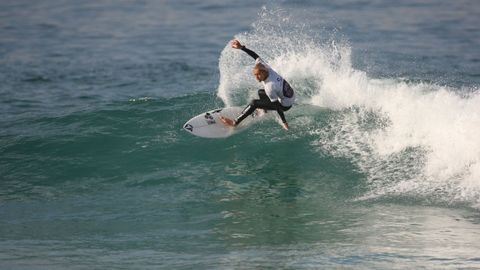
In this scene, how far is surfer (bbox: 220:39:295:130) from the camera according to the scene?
1347cm

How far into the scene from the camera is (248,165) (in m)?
14.3

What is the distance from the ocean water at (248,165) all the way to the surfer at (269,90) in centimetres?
110

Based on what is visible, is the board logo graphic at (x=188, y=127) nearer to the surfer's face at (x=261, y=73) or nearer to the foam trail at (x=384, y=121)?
the surfer's face at (x=261, y=73)

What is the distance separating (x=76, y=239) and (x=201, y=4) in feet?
73.0

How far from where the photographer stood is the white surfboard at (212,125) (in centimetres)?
1473

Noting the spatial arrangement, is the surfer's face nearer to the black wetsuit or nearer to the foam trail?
the black wetsuit

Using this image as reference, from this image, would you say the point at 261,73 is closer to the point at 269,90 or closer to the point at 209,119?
the point at 269,90

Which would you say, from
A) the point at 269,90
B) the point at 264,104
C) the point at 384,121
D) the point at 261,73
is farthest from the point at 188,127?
the point at 384,121

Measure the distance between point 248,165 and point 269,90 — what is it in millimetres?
1572

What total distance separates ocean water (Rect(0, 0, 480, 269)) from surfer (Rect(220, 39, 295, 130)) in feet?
3.61

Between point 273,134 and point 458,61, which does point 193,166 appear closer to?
point 273,134

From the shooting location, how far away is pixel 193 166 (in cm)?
1436

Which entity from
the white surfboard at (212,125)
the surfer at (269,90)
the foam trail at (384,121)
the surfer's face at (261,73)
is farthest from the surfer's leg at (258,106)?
the foam trail at (384,121)

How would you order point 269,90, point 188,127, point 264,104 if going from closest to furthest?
point 269,90 → point 264,104 → point 188,127
